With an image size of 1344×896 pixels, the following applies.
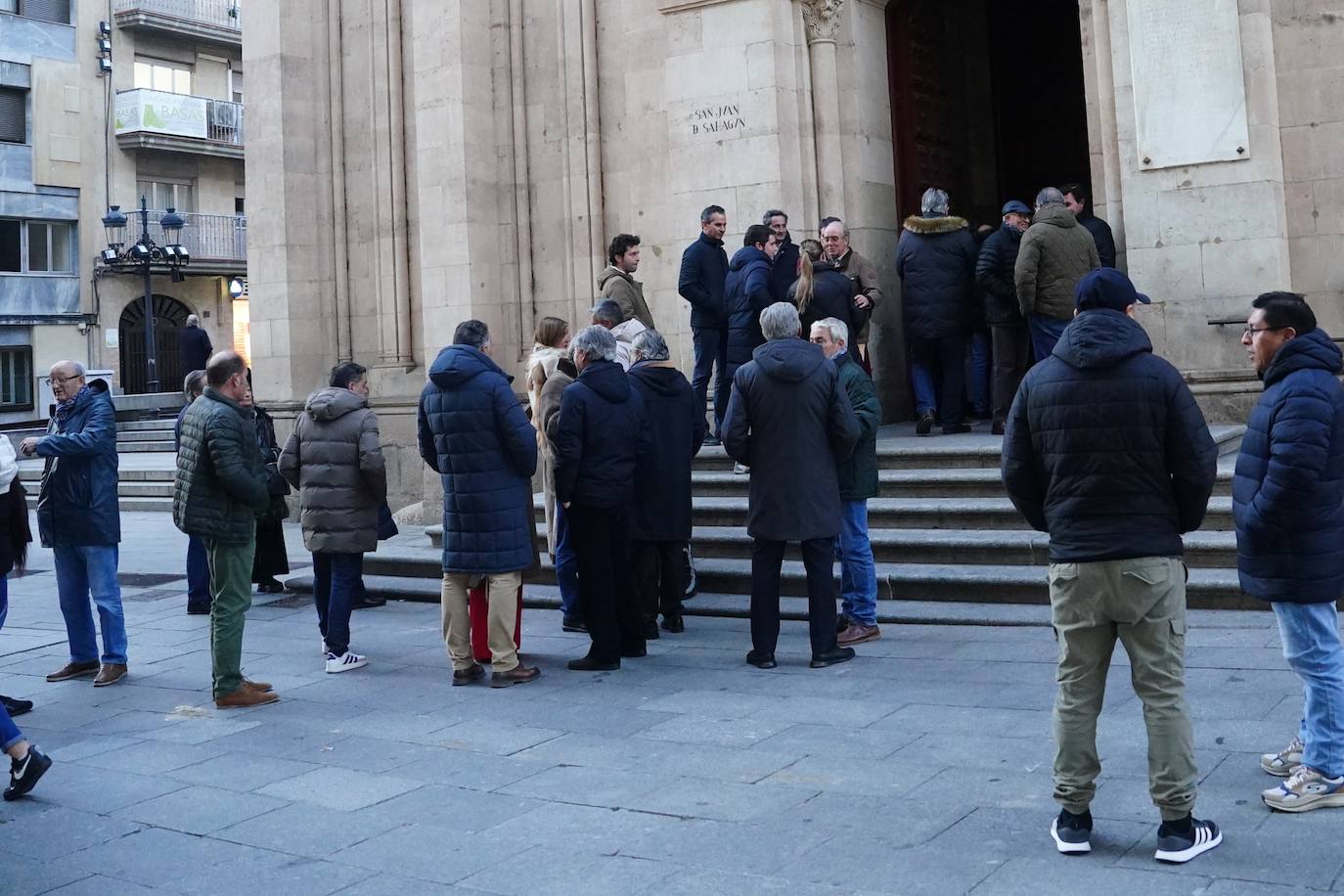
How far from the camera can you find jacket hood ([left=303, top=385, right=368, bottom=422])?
8531mm

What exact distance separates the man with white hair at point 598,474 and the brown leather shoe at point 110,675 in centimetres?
279

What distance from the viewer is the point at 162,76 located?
39.0 m

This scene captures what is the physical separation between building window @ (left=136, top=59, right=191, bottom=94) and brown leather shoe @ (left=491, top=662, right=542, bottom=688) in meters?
34.8

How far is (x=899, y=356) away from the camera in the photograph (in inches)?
520

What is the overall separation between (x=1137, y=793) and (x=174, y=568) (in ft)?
34.1

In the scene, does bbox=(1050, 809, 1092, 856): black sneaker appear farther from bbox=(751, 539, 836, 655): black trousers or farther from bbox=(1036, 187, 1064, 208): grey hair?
bbox=(1036, 187, 1064, 208): grey hair

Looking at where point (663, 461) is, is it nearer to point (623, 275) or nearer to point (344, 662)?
point (344, 662)

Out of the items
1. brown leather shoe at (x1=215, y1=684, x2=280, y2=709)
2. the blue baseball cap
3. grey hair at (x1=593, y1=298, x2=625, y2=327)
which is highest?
grey hair at (x1=593, y1=298, x2=625, y2=327)

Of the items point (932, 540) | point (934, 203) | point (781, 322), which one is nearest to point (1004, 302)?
point (934, 203)

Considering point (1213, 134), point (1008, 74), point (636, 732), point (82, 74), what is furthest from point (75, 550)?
point (82, 74)

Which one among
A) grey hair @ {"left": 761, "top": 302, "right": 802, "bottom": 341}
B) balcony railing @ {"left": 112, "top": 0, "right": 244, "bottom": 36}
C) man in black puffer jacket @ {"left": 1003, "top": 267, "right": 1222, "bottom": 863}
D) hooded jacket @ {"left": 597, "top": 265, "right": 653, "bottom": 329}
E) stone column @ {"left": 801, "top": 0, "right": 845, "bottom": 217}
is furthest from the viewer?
balcony railing @ {"left": 112, "top": 0, "right": 244, "bottom": 36}

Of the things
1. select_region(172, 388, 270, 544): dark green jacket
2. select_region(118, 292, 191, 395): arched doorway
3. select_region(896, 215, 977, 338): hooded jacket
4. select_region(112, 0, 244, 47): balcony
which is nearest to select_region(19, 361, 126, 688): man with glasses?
select_region(172, 388, 270, 544): dark green jacket

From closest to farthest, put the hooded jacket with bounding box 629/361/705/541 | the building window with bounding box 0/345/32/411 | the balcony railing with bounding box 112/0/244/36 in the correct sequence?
the hooded jacket with bounding box 629/361/705/541, the building window with bounding box 0/345/32/411, the balcony railing with bounding box 112/0/244/36

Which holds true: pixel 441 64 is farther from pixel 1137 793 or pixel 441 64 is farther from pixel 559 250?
pixel 1137 793
